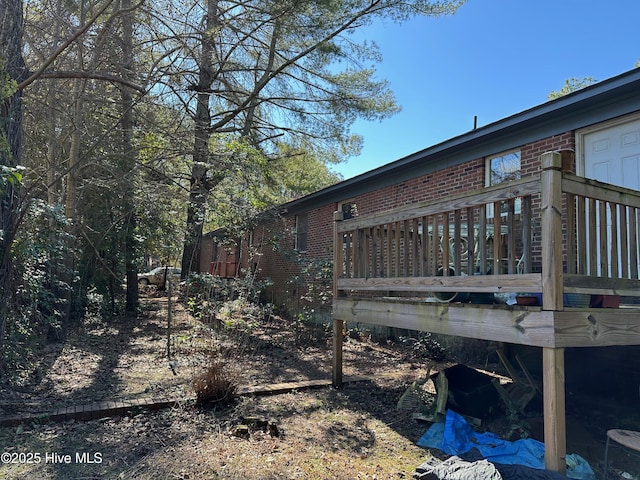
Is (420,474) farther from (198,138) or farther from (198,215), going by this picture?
(198,215)

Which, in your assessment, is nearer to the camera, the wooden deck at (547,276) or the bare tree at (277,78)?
the wooden deck at (547,276)

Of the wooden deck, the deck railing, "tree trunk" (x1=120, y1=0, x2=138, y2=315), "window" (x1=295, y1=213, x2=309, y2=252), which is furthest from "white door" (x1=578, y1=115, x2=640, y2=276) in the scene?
"window" (x1=295, y1=213, x2=309, y2=252)

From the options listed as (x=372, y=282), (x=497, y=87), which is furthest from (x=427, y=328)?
(x=497, y=87)

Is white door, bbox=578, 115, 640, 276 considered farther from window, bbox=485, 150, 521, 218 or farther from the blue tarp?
the blue tarp

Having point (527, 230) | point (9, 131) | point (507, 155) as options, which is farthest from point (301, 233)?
point (527, 230)

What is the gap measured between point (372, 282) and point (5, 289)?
13.8 ft

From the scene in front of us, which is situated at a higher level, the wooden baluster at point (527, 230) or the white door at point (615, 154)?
the white door at point (615, 154)

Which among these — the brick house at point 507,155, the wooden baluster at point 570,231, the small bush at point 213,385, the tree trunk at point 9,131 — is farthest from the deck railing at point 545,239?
the tree trunk at point 9,131

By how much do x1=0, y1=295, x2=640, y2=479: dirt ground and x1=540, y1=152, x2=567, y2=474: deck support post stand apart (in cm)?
92

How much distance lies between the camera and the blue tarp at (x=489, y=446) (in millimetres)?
3332

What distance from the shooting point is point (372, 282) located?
202 inches

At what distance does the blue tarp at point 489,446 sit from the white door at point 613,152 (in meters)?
2.73

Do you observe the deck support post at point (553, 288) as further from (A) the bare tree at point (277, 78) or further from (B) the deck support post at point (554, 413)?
(A) the bare tree at point (277, 78)

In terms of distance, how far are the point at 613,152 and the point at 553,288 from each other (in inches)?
139
